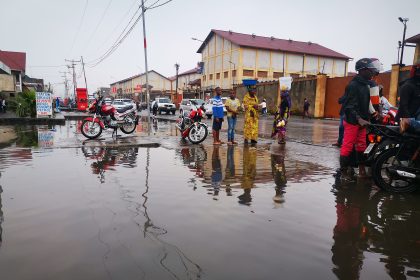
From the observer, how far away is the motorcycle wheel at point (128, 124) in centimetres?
1227

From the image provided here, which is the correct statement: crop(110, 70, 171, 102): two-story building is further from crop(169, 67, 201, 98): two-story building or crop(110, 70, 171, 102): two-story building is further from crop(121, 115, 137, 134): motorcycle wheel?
crop(121, 115, 137, 134): motorcycle wheel

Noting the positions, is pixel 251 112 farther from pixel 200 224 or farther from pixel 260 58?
pixel 260 58

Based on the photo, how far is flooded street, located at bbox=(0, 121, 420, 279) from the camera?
2.60 meters

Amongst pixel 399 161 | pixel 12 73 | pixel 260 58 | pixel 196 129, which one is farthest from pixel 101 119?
pixel 260 58

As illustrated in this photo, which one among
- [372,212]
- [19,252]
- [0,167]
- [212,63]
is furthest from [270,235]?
[212,63]

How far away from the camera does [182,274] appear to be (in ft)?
8.14

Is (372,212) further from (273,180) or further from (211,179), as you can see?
(211,179)

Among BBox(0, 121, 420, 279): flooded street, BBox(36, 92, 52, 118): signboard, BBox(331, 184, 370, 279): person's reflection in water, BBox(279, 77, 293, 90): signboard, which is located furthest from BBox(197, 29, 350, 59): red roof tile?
BBox(331, 184, 370, 279): person's reflection in water

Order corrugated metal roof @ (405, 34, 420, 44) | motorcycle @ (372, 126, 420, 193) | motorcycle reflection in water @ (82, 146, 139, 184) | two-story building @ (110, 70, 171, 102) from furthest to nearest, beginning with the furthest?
two-story building @ (110, 70, 171, 102)
corrugated metal roof @ (405, 34, 420, 44)
motorcycle reflection in water @ (82, 146, 139, 184)
motorcycle @ (372, 126, 420, 193)

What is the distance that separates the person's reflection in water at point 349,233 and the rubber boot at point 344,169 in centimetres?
58

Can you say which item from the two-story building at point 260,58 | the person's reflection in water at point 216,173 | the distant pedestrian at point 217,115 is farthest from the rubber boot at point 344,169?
the two-story building at point 260,58

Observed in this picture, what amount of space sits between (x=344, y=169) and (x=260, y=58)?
155 ft

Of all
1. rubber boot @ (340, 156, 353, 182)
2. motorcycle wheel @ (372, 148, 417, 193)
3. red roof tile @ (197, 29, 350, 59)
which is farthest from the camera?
red roof tile @ (197, 29, 350, 59)

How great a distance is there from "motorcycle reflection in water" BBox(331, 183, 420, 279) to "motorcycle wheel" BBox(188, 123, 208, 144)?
5.90m
